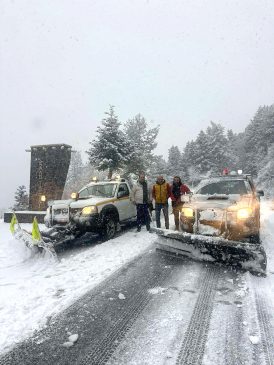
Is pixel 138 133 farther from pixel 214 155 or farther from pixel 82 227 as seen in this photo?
pixel 82 227

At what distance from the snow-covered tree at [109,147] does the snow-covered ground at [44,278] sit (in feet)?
47.4

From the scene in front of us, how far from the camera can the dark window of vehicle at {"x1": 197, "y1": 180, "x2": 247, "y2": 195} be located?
760cm

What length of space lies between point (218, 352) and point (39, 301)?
2742 millimetres

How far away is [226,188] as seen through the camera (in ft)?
25.6

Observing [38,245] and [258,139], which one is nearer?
[38,245]

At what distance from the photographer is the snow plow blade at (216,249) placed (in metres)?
5.33

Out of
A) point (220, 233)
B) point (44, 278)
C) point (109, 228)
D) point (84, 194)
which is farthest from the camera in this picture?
point (84, 194)

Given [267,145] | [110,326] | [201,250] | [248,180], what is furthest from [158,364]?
[267,145]

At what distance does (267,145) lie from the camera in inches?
2297

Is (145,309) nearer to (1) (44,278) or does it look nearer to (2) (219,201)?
(1) (44,278)

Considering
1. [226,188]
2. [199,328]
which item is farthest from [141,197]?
[199,328]

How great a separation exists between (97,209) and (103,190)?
1.48 m

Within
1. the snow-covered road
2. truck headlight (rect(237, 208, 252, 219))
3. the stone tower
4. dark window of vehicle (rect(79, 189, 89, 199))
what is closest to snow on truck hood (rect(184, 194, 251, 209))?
truck headlight (rect(237, 208, 252, 219))

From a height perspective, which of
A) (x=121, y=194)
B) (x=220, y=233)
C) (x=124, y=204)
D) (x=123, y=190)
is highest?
(x=123, y=190)
